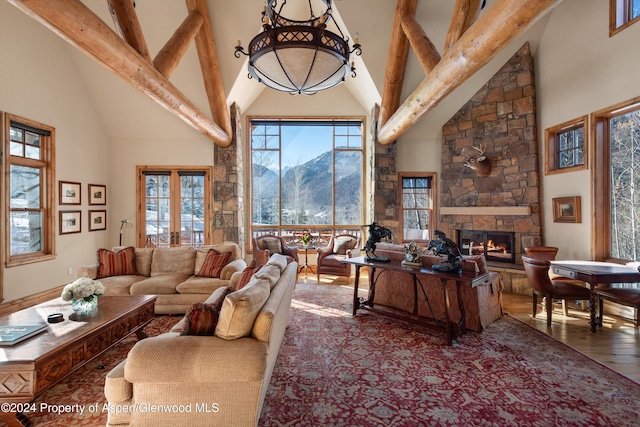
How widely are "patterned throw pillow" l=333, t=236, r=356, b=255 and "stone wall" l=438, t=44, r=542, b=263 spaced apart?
6.86 ft

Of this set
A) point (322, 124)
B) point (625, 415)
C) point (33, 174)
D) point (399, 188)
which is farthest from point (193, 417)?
point (322, 124)

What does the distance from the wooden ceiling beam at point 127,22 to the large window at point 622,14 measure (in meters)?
6.06

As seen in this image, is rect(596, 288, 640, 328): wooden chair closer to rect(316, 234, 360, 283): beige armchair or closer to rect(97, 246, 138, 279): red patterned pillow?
rect(316, 234, 360, 283): beige armchair

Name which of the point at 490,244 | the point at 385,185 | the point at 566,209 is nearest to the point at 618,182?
the point at 566,209

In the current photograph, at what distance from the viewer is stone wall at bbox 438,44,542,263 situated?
17.6 ft

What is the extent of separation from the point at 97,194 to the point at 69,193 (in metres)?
0.76

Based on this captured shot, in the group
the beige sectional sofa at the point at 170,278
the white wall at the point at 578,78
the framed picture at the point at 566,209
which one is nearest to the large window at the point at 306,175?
the beige sectional sofa at the point at 170,278

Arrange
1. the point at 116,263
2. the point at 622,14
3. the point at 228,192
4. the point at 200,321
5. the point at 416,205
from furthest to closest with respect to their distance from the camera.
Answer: the point at 416,205 → the point at 228,192 → the point at 116,263 → the point at 622,14 → the point at 200,321

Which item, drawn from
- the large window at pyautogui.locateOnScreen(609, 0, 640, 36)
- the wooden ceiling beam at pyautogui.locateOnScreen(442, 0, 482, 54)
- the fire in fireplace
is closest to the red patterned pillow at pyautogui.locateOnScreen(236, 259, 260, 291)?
the wooden ceiling beam at pyautogui.locateOnScreen(442, 0, 482, 54)

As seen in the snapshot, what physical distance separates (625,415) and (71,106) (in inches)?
327

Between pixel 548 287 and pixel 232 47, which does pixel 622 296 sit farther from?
pixel 232 47

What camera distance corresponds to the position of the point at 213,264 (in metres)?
4.43

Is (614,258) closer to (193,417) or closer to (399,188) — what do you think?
(399,188)

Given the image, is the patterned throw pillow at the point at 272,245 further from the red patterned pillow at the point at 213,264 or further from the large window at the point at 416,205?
the large window at the point at 416,205
